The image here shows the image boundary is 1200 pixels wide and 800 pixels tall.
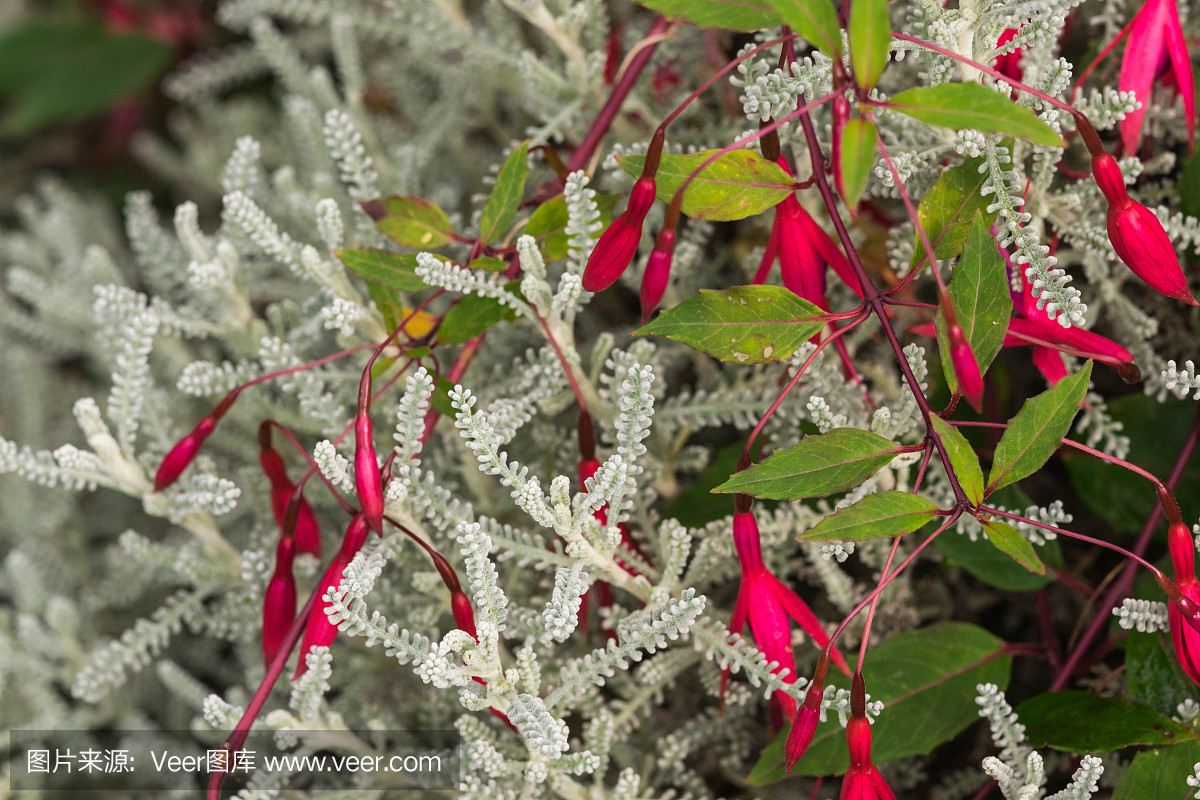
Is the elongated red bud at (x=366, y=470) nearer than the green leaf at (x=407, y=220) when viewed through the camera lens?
Yes

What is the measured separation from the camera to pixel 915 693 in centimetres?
64

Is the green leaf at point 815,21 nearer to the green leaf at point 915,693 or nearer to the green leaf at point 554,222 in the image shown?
the green leaf at point 554,222

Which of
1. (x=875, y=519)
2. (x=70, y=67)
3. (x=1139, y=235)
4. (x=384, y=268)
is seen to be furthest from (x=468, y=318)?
(x=70, y=67)

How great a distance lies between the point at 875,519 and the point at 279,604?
39 cm

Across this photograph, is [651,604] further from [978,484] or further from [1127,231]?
[1127,231]

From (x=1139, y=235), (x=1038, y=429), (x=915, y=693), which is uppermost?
(x=1139, y=235)

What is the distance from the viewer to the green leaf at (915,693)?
610 mm

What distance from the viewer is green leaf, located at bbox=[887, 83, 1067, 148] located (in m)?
0.43

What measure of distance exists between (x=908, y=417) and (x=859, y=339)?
0.15m

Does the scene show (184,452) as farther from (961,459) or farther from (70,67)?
(70,67)

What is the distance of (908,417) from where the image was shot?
58cm

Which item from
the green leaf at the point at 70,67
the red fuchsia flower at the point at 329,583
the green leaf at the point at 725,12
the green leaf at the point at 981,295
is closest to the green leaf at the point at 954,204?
the green leaf at the point at 981,295

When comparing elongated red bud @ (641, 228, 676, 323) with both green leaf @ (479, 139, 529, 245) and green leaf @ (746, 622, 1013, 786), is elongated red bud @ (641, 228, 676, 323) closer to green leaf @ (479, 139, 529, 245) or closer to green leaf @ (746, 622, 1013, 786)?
green leaf @ (479, 139, 529, 245)

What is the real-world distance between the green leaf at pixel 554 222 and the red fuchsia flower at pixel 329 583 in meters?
0.22
